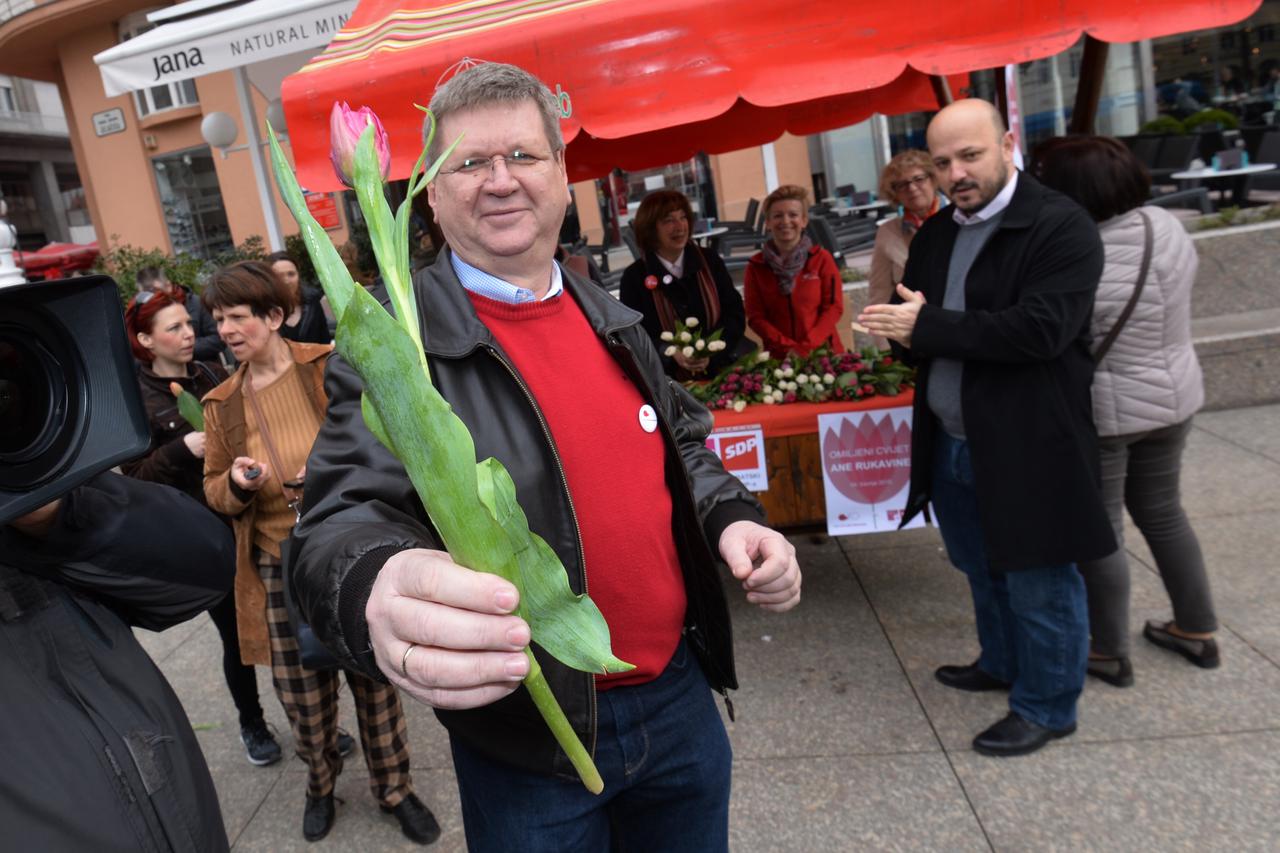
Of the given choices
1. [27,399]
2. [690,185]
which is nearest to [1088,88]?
[27,399]

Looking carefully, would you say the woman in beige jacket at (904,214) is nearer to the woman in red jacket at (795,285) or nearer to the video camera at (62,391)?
the woman in red jacket at (795,285)

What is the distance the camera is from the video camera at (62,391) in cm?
112

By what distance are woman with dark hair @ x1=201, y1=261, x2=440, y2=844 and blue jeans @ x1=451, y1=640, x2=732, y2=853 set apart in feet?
A: 4.41

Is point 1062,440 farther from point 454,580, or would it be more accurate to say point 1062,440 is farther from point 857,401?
point 454,580

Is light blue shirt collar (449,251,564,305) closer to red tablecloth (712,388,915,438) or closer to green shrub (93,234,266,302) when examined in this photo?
red tablecloth (712,388,915,438)

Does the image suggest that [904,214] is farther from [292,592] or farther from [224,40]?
[292,592]

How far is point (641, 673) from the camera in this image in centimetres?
→ 153

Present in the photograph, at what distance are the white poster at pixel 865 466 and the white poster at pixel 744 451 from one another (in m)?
0.26

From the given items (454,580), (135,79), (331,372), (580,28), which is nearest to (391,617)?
(454,580)

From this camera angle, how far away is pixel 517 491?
133 cm

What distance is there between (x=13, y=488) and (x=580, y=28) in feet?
8.07

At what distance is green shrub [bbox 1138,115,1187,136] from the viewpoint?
1327 centimetres

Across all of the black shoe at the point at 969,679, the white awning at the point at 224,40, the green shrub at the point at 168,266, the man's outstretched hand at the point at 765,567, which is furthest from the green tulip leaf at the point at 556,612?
the green shrub at the point at 168,266

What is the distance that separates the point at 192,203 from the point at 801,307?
20709 millimetres
